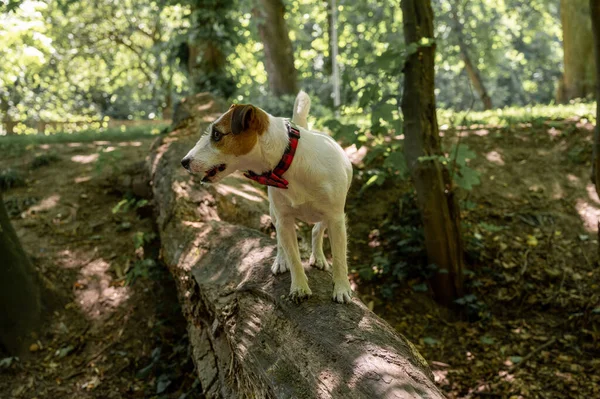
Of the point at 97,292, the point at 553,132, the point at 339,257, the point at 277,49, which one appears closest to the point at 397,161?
the point at 339,257

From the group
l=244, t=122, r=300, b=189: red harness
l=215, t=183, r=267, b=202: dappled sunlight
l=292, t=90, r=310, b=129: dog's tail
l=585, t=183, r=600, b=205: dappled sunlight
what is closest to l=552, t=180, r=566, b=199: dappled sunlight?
l=585, t=183, r=600, b=205: dappled sunlight

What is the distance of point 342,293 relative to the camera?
3293 mm

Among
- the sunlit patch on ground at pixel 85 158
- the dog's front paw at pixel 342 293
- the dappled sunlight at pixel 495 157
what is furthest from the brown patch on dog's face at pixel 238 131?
the sunlit patch on ground at pixel 85 158

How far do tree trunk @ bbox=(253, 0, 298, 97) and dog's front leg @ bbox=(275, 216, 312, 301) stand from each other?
468 inches

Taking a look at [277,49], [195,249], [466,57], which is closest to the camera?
[195,249]

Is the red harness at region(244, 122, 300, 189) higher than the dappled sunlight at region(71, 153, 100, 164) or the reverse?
higher

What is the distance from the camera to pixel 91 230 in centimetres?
717

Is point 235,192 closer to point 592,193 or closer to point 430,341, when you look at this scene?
point 430,341

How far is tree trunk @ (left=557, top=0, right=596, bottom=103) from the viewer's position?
13953 mm

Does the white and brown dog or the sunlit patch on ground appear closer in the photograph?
the white and brown dog

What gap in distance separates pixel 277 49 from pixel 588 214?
10338mm

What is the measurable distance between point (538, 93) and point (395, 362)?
114 ft

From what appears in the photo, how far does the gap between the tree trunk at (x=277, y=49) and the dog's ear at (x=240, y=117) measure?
1232 centimetres

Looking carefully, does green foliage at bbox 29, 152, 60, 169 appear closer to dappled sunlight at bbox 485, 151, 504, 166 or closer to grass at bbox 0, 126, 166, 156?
grass at bbox 0, 126, 166, 156
